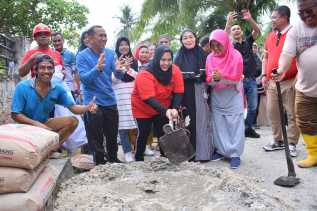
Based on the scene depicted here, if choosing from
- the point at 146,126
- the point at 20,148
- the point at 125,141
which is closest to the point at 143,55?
the point at 125,141

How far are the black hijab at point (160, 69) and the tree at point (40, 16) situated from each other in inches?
254

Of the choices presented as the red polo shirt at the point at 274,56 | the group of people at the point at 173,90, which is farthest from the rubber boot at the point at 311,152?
the red polo shirt at the point at 274,56

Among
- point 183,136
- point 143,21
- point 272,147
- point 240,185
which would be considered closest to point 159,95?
point 183,136

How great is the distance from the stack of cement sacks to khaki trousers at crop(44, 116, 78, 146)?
115 centimetres

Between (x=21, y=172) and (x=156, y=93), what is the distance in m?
2.17

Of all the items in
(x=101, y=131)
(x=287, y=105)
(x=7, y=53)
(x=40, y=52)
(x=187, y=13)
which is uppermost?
(x=187, y=13)

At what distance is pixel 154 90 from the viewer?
4.72 meters

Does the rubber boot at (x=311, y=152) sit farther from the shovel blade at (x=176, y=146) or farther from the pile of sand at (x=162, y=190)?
the shovel blade at (x=176, y=146)

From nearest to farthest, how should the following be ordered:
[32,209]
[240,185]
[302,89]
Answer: [32,209] → [240,185] → [302,89]

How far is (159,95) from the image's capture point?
15.8 feet

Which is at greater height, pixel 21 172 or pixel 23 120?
pixel 23 120

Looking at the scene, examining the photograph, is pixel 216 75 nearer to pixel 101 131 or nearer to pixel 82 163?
pixel 101 131

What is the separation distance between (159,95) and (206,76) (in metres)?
0.75

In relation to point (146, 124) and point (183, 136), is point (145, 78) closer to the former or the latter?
point (146, 124)
